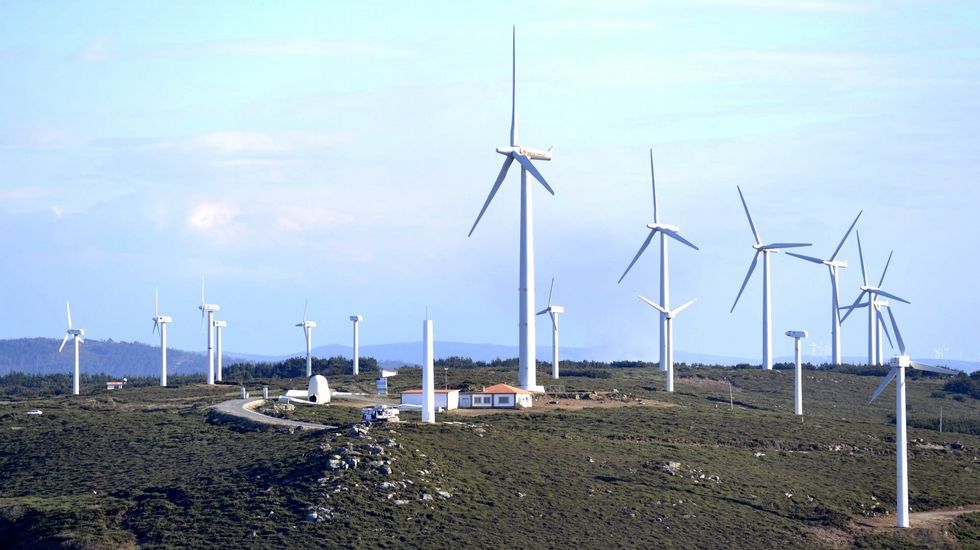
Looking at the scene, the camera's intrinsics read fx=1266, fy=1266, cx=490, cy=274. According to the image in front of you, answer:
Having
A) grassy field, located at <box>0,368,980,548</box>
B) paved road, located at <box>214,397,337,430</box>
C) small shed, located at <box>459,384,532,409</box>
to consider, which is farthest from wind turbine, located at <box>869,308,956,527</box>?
small shed, located at <box>459,384,532,409</box>

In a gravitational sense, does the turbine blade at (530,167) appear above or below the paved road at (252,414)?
above

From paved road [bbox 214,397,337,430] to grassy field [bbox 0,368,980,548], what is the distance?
86.4 inches

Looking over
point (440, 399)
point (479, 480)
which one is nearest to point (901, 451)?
point (479, 480)

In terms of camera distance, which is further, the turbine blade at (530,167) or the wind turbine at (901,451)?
the turbine blade at (530,167)

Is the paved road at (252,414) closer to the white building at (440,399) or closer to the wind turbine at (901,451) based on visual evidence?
the white building at (440,399)

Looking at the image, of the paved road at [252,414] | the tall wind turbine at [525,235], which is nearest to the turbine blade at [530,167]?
the tall wind turbine at [525,235]

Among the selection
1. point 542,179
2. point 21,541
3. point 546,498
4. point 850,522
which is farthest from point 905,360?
point 21,541

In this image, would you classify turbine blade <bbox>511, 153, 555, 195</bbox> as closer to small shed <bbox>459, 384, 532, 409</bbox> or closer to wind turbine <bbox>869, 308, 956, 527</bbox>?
small shed <bbox>459, 384, 532, 409</bbox>

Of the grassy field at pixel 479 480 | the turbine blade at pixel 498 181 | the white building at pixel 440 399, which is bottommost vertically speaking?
the grassy field at pixel 479 480

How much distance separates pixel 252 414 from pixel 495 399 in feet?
76.7

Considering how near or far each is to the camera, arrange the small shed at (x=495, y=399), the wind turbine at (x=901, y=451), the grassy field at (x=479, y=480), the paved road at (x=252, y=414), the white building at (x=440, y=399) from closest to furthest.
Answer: the grassy field at (x=479, y=480) → the wind turbine at (x=901, y=451) → the paved road at (x=252, y=414) → the white building at (x=440, y=399) → the small shed at (x=495, y=399)

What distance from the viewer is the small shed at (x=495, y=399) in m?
114

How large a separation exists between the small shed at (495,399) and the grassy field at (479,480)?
114 inches

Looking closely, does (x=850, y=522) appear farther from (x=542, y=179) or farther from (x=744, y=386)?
(x=744, y=386)
